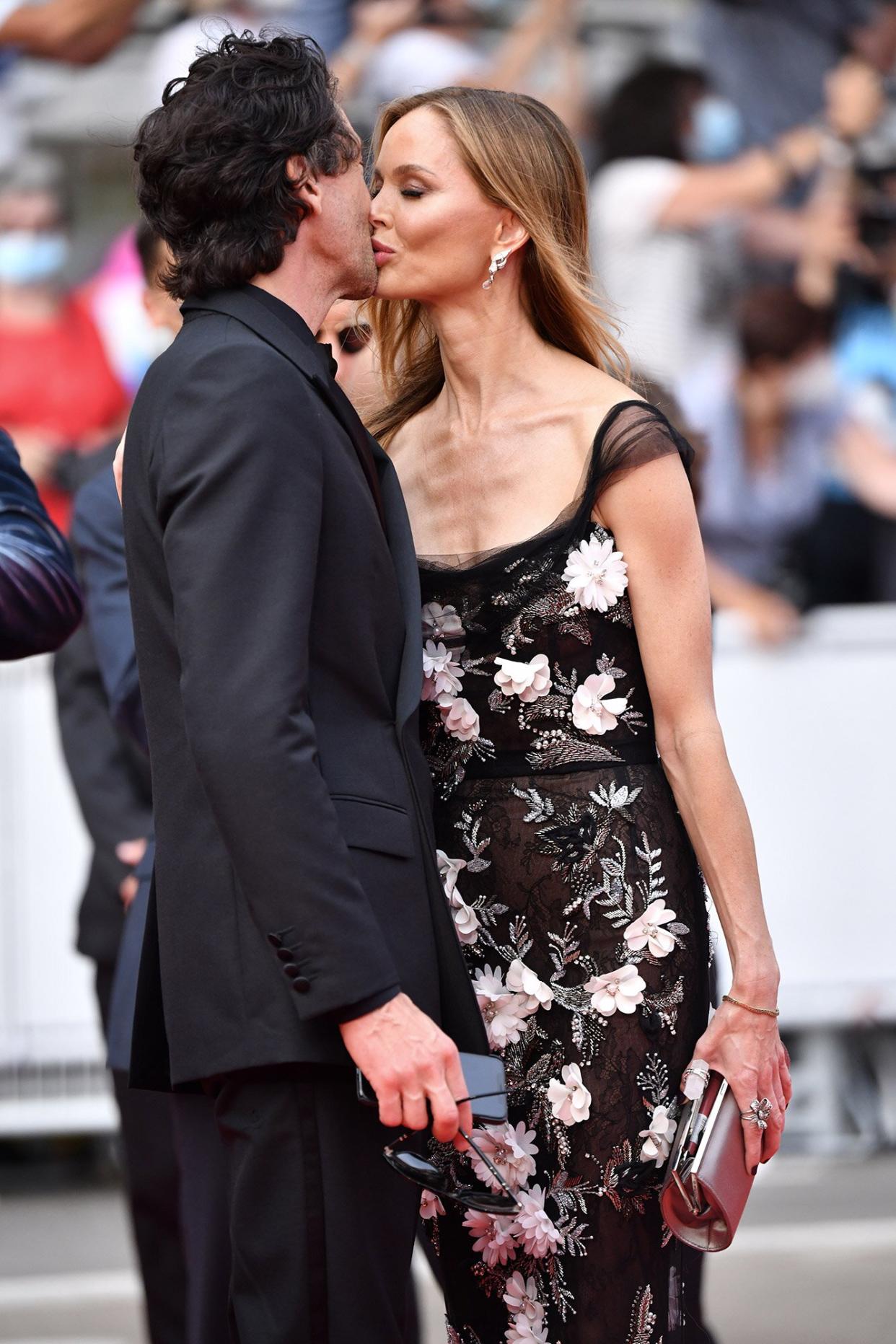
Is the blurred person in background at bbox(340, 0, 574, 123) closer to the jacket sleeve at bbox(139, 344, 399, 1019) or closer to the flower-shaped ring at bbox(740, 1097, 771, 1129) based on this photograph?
the jacket sleeve at bbox(139, 344, 399, 1019)

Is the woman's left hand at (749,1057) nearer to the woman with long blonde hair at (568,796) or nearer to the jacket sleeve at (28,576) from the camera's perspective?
the woman with long blonde hair at (568,796)

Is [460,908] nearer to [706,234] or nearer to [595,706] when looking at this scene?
[595,706]

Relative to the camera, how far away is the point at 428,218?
218 centimetres

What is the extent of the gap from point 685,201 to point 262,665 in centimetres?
355

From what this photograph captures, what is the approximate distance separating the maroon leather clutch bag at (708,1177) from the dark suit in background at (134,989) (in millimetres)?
765

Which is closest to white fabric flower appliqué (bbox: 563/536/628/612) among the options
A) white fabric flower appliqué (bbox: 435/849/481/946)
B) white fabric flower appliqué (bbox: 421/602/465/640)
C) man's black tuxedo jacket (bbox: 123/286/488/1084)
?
white fabric flower appliqué (bbox: 421/602/465/640)

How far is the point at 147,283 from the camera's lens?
10.8 ft

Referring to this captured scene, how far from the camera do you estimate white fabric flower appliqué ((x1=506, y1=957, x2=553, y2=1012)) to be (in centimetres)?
213

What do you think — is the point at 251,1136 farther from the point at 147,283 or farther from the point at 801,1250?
the point at 801,1250

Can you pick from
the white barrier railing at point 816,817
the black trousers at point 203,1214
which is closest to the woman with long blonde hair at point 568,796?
the black trousers at point 203,1214

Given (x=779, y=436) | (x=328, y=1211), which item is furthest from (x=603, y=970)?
(x=779, y=436)

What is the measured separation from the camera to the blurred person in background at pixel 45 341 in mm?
4762

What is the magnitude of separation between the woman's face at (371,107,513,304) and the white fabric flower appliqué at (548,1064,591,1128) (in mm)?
1006

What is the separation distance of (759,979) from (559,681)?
1.45ft
